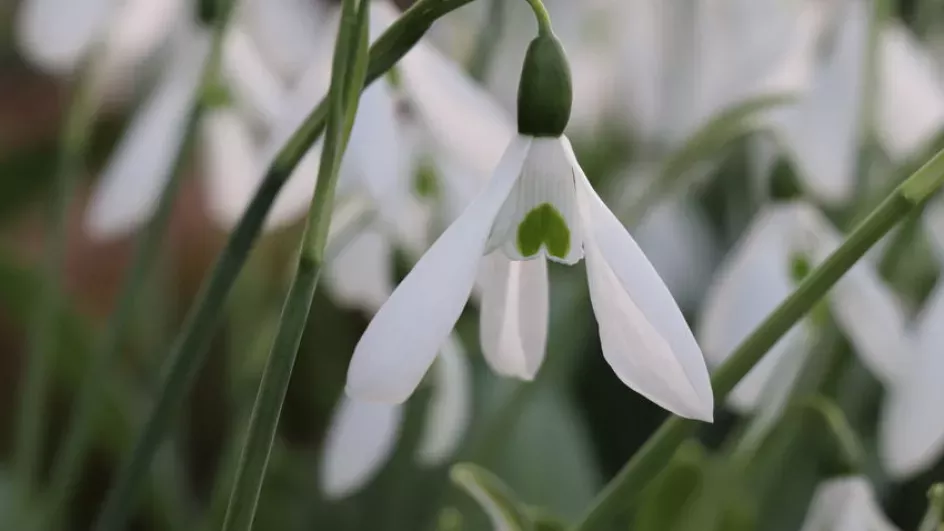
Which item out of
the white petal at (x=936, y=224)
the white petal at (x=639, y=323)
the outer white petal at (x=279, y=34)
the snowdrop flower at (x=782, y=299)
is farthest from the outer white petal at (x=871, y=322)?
the outer white petal at (x=279, y=34)

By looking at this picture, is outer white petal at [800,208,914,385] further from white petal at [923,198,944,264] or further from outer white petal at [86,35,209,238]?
outer white petal at [86,35,209,238]

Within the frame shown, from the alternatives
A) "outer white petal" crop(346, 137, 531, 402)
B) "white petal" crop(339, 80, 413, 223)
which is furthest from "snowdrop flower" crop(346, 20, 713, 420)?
"white petal" crop(339, 80, 413, 223)

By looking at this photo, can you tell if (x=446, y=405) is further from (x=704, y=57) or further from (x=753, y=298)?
(x=704, y=57)

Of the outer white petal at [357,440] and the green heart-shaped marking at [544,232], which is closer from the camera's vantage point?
the green heart-shaped marking at [544,232]

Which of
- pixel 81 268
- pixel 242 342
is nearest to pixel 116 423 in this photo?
pixel 242 342

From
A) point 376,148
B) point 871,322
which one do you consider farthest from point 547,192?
point 871,322

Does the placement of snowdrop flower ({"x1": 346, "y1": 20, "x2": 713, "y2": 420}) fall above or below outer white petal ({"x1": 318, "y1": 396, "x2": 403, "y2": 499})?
above

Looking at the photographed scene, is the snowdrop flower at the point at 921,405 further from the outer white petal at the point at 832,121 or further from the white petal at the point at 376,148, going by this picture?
the white petal at the point at 376,148
